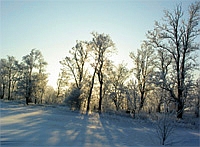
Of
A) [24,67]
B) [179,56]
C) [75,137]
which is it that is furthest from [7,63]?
[75,137]

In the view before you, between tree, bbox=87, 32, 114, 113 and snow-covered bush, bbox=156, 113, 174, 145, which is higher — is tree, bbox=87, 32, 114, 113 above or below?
above

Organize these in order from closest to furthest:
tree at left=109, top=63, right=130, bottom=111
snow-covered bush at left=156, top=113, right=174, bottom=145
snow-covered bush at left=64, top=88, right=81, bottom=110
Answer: snow-covered bush at left=156, top=113, right=174, bottom=145
snow-covered bush at left=64, top=88, right=81, bottom=110
tree at left=109, top=63, right=130, bottom=111

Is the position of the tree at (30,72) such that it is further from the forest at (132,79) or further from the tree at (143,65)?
the tree at (143,65)

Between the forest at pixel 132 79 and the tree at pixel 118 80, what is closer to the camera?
the forest at pixel 132 79

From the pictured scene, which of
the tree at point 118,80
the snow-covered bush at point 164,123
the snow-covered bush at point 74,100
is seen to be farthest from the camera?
the tree at point 118,80

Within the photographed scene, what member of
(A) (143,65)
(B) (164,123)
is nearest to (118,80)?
(A) (143,65)

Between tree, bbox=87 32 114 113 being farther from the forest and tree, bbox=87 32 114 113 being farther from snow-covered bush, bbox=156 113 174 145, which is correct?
snow-covered bush, bbox=156 113 174 145

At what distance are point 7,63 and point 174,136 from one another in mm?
45640

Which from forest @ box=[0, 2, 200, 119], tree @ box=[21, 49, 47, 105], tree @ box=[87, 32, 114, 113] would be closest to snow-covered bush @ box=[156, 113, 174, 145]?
forest @ box=[0, 2, 200, 119]

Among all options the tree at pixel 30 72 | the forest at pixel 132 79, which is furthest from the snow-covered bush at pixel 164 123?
the tree at pixel 30 72

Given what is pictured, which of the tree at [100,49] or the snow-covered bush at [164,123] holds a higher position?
the tree at [100,49]

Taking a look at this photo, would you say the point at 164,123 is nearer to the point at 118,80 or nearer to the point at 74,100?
the point at 74,100

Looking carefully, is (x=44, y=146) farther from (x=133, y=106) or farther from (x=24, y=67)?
(x=24, y=67)

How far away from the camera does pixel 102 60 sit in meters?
32.7
